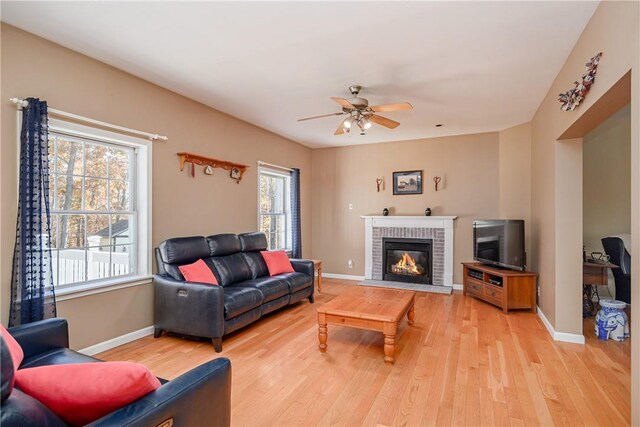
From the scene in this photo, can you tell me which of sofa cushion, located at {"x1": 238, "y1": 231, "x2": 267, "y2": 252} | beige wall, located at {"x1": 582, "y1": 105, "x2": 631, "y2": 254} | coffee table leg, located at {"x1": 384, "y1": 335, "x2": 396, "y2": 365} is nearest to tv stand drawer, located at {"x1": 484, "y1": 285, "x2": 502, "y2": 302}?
beige wall, located at {"x1": 582, "y1": 105, "x2": 631, "y2": 254}

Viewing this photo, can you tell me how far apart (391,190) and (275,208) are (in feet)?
7.49

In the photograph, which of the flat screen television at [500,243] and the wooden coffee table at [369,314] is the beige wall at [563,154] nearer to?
the flat screen television at [500,243]

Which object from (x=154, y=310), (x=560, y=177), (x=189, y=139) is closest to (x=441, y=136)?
(x=560, y=177)

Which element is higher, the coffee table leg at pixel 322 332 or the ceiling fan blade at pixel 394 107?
the ceiling fan blade at pixel 394 107

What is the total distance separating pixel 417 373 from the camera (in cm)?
270

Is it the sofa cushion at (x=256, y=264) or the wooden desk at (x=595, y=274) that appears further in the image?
the sofa cushion at (x=256, y=264)

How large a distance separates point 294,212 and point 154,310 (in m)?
3.12

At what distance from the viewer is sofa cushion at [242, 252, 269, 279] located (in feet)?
14.5

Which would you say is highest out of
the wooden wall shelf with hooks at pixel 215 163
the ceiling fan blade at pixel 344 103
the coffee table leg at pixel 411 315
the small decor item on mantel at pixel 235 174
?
the ceiling fan blade at pixel 344 103

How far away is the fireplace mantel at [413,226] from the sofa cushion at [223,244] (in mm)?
2878

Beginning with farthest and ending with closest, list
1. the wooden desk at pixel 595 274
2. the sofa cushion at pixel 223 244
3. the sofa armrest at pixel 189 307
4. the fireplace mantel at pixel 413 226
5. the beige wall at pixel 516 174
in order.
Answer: the fireplace mantel at pixel 413 226, the beige wall at pixel 516 174, the sofa cushion at pixel 223 244, the wooden desk at pixel 595 274, the sofa armrest at pixel 189 307

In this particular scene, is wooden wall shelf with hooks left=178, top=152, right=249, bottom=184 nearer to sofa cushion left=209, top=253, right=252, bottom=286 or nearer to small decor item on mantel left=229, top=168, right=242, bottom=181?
small decor item on mantel left=229, top=168, right=242, bottom=181

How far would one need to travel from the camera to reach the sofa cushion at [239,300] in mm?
3266

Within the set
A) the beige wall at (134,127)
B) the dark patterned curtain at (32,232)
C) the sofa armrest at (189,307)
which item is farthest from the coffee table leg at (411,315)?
the dark patterned curtain at (32,232)
